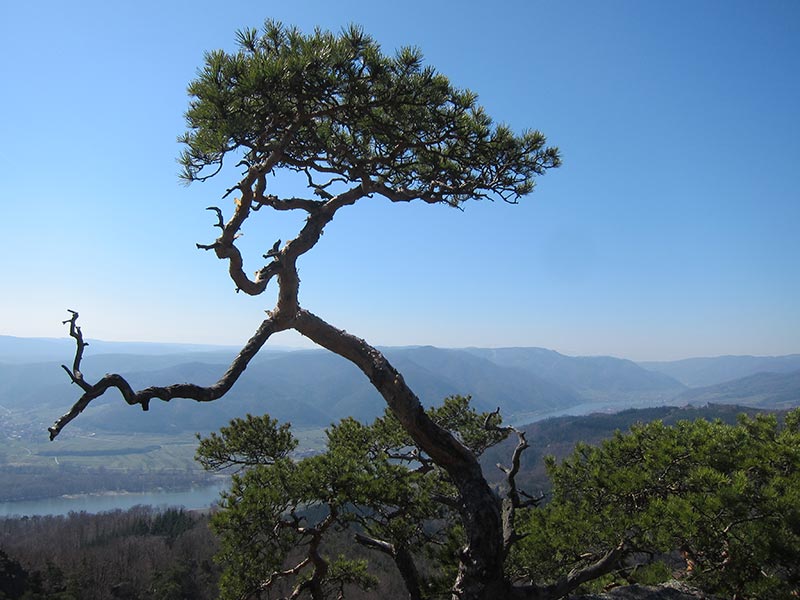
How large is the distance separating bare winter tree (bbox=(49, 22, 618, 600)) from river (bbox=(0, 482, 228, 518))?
365 feet

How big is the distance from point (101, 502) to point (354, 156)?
433 ft

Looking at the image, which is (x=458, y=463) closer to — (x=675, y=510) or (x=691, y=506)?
(x=675, y=510)

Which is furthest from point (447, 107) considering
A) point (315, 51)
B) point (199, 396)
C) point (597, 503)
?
point (597, 503)

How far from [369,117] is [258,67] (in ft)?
4.13

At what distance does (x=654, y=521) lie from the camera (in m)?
3.86

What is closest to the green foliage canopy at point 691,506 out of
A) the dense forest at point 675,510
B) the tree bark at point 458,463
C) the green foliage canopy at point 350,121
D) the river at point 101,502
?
the dense forest at point 675,510

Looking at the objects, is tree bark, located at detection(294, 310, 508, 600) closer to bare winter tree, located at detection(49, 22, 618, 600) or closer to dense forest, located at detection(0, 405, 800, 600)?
bare winter tree, located at detection(49, 22, 618, 600)

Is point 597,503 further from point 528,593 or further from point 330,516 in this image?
point 330,516

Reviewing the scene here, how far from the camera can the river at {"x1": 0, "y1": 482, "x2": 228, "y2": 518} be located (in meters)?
101

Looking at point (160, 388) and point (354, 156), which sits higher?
point (354, 156)

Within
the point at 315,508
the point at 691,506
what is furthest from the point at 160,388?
the point at 691,506

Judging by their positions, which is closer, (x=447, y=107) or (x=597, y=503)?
(x=447, y=107)

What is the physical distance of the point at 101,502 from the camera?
106 metres

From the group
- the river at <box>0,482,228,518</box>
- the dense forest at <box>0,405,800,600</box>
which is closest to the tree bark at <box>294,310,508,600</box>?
the dense forest at <box>0,405,800,600</box>
